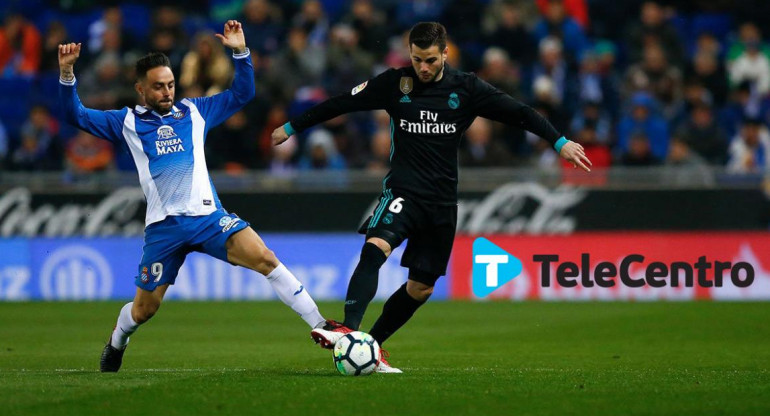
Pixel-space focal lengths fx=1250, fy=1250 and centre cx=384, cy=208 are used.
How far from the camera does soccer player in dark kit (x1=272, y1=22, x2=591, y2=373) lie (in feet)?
27.7

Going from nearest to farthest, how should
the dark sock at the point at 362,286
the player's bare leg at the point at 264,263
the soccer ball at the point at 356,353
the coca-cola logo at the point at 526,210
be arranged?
the soccer ball at the point at 356,353, the dark sock at the point at 362,286, the player's bare leg at the point at 264,263, the coca-cola logo at the point at 526,210

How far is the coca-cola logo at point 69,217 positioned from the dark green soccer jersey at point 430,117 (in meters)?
8.34

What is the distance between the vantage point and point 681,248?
16.0 metres

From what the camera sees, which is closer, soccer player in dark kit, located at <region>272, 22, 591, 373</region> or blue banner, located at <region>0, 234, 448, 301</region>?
soccer player in dark kit, located at <region>272, 22, 591, 373</region>

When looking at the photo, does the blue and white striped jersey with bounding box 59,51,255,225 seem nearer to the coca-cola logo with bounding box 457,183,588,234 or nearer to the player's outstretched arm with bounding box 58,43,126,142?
the player's outstretched arm with bounding box 58,43,126,142

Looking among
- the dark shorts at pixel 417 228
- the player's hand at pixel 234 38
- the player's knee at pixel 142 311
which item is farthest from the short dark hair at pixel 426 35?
the player's knee at pixel 142 311

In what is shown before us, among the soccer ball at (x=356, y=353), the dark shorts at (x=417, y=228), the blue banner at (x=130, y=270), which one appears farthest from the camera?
the blue banner at (x=130, y=270)

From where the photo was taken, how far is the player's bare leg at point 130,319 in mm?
8602

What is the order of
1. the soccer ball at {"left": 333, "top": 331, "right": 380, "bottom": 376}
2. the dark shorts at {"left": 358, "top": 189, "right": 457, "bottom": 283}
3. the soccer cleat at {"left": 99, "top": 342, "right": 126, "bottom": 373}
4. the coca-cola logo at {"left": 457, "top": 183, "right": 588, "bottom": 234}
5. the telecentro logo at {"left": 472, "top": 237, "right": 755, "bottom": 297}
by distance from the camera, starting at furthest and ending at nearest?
the coca-cola logo at {"left": 457, "top": 183, "right": 588, "bottom": 234}, the telecentro logo at {"left": 472, "top": 237, "right": 755, "bottom": 297}, the soccer cleat at {"left": 99, "top": 342, "right": 126, "bottom": 373}, the dark shorts at {"left": 358, "top": 189, "right": 457, "bottom": 283}, the soccer ball at {"left": 333, "top": 331, "right": 380, "bottom": 376}

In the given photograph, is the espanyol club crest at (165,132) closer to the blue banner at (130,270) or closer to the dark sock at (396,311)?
the dark sock at (396,311)

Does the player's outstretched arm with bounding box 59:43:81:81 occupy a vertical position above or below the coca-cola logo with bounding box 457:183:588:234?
above

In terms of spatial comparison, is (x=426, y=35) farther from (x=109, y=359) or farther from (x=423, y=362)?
(x=109, y=359)

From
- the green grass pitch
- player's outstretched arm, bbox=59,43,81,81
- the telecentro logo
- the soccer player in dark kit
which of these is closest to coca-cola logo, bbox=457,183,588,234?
the telecentro logo

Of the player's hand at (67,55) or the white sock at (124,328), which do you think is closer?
the player's hand at (67,55)
